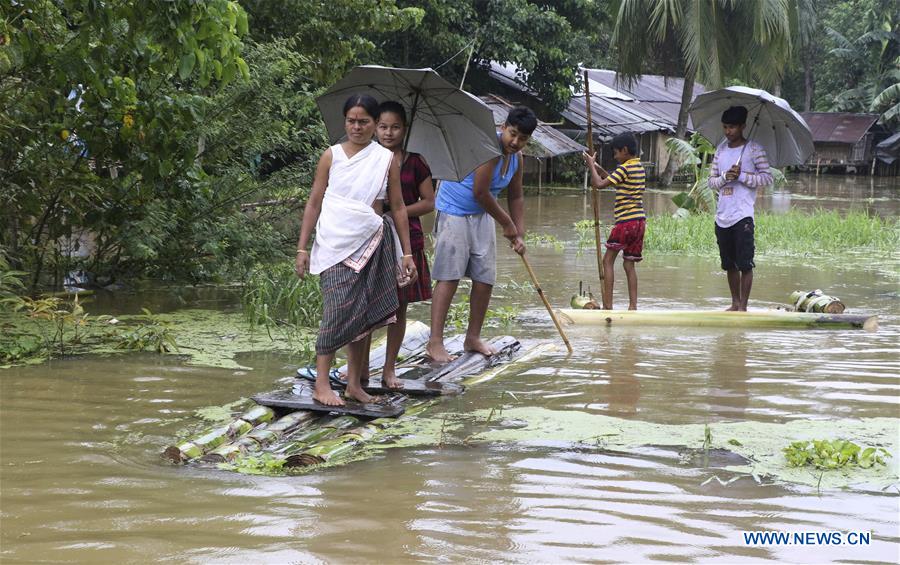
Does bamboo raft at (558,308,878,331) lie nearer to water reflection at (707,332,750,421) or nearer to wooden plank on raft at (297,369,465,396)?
water reflection at (707,332,750,421)

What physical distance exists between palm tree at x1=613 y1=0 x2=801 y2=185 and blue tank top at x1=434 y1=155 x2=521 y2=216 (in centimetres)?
2229

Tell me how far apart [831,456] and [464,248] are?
2.67m

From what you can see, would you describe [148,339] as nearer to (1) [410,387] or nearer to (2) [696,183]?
(1) [410,387]

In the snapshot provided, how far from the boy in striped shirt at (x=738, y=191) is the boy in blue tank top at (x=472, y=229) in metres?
2.67

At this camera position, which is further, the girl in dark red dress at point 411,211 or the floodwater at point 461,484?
the girl in dark red dress at point 411,211

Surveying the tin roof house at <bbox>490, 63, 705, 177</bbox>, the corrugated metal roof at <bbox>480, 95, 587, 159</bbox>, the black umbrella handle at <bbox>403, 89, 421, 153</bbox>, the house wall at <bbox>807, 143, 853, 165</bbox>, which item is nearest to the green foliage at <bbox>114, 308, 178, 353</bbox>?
the black umbrella handle at <bbox>403, 89, 421, 153</bbox>

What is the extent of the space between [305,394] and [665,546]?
241 cm

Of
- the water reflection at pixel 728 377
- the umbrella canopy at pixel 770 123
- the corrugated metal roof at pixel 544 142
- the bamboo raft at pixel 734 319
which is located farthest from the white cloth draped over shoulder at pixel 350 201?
the corrugated metal roof at pixel 544 142

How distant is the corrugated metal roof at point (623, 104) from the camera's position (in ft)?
98.6

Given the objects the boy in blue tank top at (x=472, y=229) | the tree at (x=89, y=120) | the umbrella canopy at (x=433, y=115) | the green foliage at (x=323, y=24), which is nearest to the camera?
the umbrella canopy at (x=433, y=115)

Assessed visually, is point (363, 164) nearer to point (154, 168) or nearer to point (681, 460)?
point (681, 460)

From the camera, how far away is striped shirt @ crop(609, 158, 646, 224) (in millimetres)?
8469

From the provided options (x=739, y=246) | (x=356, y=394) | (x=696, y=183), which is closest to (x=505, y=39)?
(x=696, y=183)

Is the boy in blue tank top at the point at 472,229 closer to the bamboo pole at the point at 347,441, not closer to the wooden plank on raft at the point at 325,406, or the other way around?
the bamboo pole at the point at 347,441
